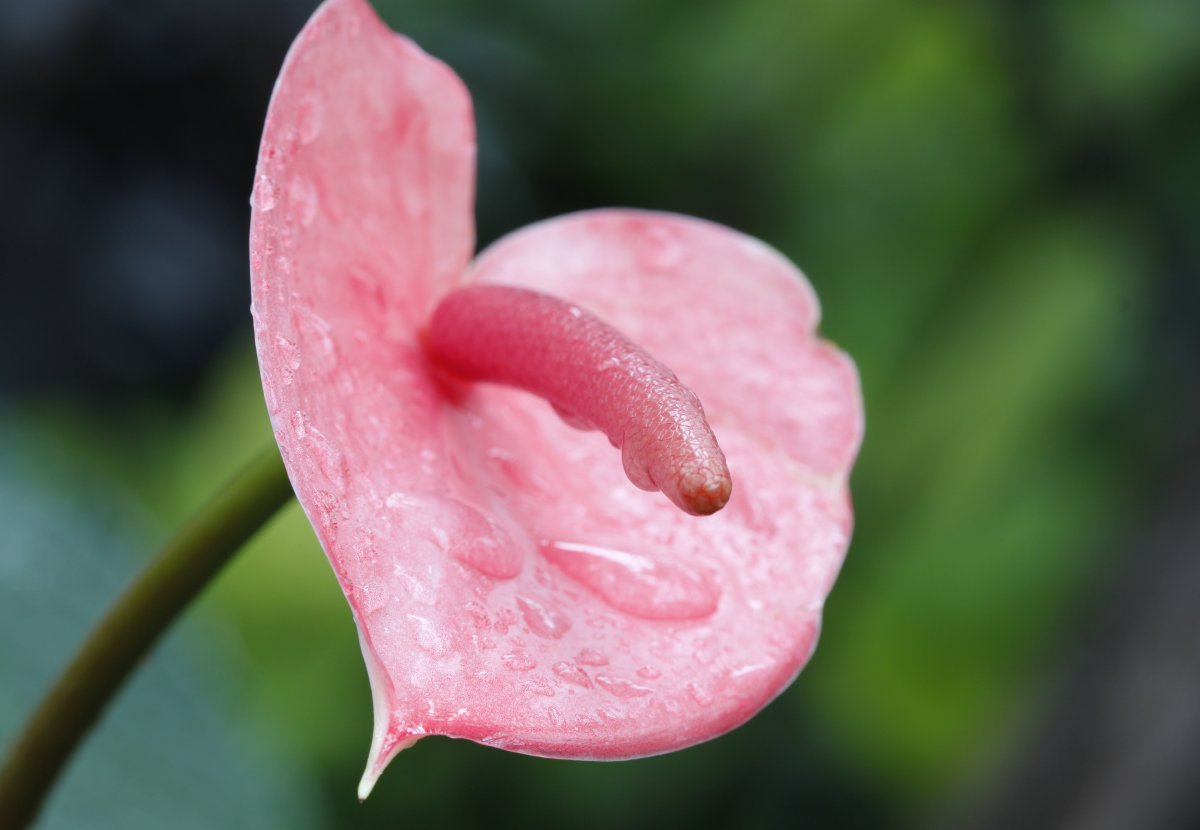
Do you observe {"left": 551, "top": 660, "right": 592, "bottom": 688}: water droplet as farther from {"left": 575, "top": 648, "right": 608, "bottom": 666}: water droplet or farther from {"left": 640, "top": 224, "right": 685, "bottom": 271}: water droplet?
{"left": 640, "top": 224, "right": 685, "bottom": 271}: water droplet

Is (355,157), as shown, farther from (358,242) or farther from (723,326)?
(723,326)

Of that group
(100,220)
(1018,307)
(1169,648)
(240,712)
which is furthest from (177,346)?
(1169,648)

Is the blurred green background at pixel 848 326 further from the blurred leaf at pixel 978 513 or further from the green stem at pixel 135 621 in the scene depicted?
the green stem at pixel 135 621

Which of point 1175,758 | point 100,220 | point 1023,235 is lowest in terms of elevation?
point 100,220

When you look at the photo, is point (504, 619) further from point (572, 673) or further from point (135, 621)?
point (135, 621)

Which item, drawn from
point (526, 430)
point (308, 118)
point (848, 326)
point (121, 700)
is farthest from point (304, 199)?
point (848, 326)

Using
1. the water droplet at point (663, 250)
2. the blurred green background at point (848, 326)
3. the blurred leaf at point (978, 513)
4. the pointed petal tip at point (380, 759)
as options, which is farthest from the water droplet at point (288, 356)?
the blurred leaf at point (978, 513)
